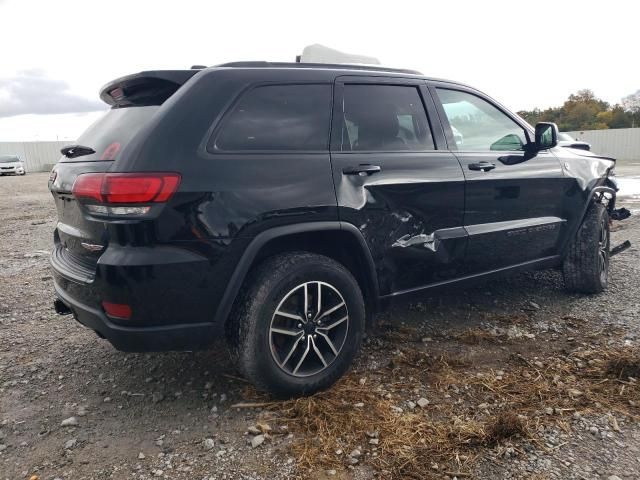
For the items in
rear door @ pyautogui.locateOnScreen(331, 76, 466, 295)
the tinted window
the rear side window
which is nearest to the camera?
the rear side window

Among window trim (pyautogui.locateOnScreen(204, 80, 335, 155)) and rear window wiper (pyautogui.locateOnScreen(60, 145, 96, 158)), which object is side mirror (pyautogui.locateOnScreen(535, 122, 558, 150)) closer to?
window trim (pyautogui.locateOnScreen(204, 80, 335, 155))

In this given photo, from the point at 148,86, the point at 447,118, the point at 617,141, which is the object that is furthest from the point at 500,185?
the point at 617,141

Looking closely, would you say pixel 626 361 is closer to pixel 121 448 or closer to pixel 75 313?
pixel 121 448

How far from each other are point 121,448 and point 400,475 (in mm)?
1350

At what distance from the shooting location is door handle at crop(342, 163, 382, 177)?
2.93 m

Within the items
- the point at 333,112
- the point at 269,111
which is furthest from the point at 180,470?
the point at 333,112

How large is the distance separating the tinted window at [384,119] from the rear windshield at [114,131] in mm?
1144

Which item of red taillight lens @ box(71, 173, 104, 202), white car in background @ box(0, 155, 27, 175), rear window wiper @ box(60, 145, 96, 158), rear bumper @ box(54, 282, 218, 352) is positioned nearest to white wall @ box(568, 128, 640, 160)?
white car in background @ box(0, 155, 27, 175)

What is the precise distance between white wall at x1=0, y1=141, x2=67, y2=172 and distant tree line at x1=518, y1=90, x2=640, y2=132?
1519 inches

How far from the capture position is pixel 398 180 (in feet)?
10.3

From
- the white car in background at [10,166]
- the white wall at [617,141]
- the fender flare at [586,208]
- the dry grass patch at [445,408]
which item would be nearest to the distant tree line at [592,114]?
the white wall at [617,141]

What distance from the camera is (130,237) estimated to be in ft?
7.77

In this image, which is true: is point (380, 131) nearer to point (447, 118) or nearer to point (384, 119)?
point (384, 119)

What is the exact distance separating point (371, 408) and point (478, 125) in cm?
231
